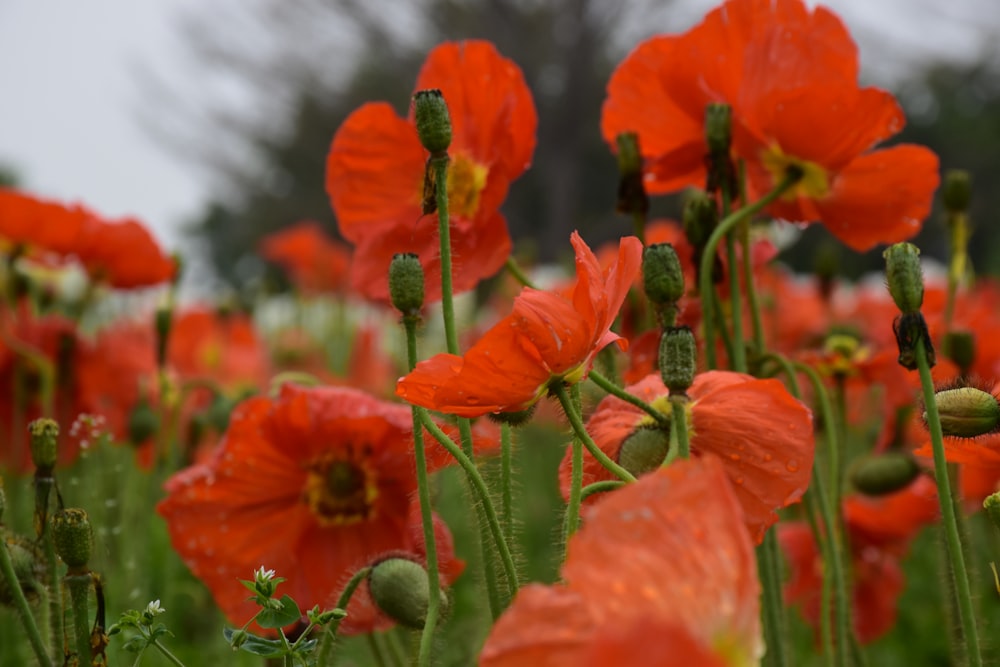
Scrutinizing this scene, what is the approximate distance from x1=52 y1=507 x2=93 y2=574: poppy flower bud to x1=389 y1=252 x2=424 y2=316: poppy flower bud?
22cm

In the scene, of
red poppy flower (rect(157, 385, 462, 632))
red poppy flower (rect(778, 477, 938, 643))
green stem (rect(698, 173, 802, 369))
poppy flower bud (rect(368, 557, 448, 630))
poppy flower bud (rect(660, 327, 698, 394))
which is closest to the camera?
poppy flower bud (rect(660, 327, 698, 394))

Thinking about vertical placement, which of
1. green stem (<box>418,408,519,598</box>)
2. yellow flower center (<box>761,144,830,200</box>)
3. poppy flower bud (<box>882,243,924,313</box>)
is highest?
yellow flower center (<box>761,144,830,200</box>)

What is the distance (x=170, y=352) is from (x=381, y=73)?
32.6 feet

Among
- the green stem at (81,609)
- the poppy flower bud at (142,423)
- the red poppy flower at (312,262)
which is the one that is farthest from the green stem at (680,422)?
the red poppy flower at (312,262)

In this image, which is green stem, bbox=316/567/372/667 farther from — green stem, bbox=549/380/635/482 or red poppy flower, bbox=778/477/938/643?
red poppy flower, bbox=778/477/938/643

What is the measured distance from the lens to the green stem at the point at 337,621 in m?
0.71

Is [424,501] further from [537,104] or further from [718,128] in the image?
[537,104]

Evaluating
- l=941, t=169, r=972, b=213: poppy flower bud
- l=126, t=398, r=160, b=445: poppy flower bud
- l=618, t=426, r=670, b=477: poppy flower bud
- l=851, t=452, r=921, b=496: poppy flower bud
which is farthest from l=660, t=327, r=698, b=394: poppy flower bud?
l=126, t=398, r=160, b=445: poppy flower bud

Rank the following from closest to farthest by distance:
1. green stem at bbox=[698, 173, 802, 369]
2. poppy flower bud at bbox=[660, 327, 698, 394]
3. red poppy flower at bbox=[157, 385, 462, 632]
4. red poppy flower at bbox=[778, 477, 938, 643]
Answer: poppy flower bud at bbox=[660, 327, 698, 394], green stem at bbox=[698, 173, 802, 369], red poppy flower at bbox=[157, 385, 462, 632], red poppy flower at bbox=[778, 477, 938, 643]

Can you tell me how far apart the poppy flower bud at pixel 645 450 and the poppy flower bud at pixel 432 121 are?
0.22m

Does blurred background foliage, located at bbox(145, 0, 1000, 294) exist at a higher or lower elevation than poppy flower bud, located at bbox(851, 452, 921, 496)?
higher

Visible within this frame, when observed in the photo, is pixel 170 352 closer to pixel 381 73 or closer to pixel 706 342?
pixel 706 342

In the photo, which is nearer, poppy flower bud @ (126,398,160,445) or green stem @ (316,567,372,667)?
green stem @ (316,567,372,667)

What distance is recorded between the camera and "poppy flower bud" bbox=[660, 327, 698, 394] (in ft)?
2.10
